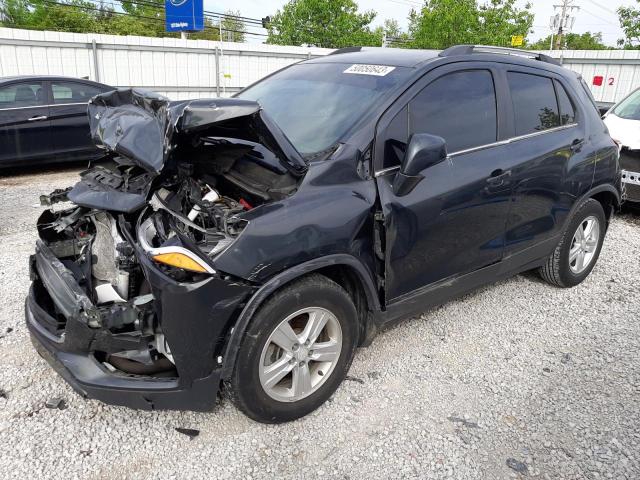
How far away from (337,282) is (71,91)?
7.09 meters

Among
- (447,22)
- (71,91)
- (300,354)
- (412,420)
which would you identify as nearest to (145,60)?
(71,91)

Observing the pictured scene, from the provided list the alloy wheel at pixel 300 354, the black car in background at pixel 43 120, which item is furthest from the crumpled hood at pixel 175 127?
the black car in background at pixel 43 120

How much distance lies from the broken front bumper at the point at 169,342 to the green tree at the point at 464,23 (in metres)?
27.2

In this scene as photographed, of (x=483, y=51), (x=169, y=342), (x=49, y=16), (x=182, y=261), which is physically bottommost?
(x=169, y=342)

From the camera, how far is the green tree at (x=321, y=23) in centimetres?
3244

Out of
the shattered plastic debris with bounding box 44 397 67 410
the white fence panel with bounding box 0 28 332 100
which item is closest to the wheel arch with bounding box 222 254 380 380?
the shattered plastic debris with bounding box 44 397 67 410

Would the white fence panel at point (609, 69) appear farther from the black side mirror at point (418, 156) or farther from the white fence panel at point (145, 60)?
the black side mirror at point (418, 156)

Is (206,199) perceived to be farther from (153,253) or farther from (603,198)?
(603,198)

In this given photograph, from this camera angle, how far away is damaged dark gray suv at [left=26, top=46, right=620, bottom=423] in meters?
2.32

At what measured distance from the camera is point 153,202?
2830 mm

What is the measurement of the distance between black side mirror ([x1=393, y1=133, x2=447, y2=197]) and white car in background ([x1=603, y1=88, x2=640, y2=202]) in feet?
15.4

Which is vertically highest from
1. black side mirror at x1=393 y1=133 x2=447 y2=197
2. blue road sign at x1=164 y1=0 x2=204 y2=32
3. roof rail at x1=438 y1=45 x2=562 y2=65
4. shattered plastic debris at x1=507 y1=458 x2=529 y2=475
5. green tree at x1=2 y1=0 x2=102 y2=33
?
green tree at x1=2 y1=0 x2=102 y2=33

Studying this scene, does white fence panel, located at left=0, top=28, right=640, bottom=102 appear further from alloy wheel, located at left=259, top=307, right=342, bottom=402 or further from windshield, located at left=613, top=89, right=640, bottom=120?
alloy wheel, located at left=259, top=307, right=342, bottom=402

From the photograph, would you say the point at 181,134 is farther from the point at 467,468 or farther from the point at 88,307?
the point at 467,468
